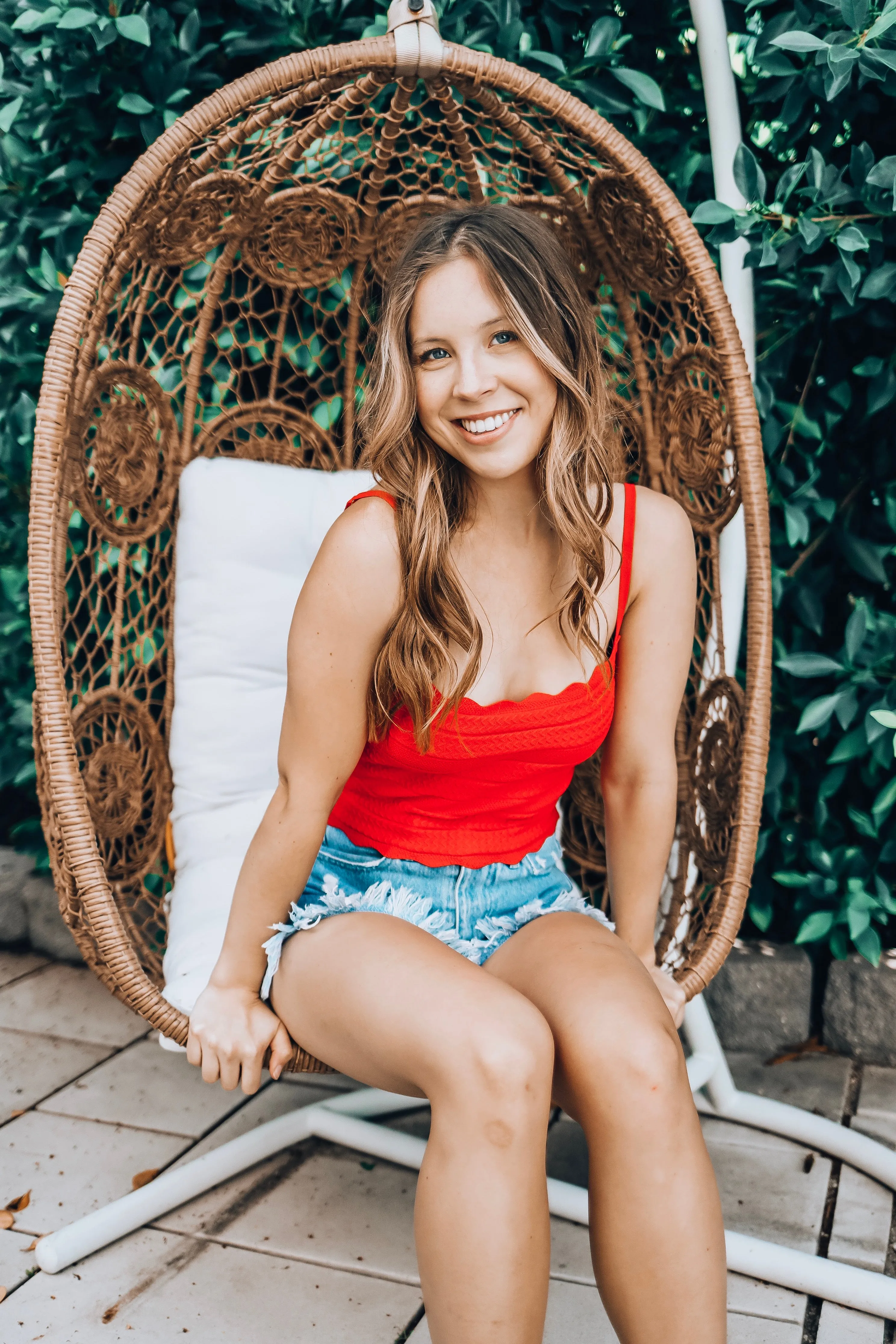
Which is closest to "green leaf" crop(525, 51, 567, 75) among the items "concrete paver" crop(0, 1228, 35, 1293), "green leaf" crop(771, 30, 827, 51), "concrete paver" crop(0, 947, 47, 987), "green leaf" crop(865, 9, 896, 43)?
"green leaf" crop(771, 30, 827, 51)

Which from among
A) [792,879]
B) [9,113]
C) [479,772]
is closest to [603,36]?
[9,113]

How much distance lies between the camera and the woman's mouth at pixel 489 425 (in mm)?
1410

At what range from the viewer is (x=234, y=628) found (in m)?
1.95

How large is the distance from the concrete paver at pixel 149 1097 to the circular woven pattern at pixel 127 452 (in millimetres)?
1054

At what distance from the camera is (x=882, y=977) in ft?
7.23

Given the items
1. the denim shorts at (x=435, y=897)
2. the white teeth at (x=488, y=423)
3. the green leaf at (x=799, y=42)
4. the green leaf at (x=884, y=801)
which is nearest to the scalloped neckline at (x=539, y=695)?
the denim shorts at (x=435, y=897)

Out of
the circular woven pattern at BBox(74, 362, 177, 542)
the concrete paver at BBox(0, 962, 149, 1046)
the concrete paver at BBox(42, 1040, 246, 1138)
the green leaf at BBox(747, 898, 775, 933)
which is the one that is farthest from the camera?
the concrete paver at BBox(0, 962, 149, 1046)

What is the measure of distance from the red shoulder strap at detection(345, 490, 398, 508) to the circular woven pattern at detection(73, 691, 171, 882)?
529mm

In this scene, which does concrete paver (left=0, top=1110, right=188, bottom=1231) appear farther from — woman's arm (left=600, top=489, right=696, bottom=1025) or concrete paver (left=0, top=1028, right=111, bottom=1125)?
woman's arm (left=600, top=489, right=696, bottom=1025)

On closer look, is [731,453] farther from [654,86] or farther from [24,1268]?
[24,1268]

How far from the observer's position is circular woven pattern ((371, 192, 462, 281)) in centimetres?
195

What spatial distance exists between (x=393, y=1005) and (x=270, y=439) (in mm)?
1196

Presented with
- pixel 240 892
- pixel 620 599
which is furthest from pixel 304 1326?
pixel 620 599

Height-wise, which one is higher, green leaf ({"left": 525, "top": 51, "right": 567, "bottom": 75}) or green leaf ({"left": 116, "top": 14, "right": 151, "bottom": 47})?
green leaf ({"left": 525, "top": 51, "right": 567, "bottom": 75})
